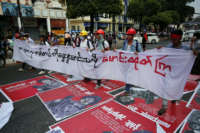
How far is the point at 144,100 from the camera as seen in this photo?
384 cm

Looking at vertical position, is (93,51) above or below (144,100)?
above

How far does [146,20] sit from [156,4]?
152 inches

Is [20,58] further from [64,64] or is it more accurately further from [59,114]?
[59,114]

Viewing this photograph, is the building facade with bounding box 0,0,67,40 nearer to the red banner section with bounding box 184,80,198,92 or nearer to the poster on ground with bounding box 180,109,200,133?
the red banner section with bounding box 184,80,198,92

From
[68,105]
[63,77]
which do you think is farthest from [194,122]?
[63,77]

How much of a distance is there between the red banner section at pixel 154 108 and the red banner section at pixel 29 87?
8.50 feet

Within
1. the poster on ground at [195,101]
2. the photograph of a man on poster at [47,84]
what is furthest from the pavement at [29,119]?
the poster on ground at [195,101]

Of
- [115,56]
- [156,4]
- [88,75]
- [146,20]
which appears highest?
[156,4]

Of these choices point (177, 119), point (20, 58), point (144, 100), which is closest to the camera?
point (177, 119)

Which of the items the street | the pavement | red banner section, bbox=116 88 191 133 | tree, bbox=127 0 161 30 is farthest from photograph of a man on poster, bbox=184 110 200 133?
tree, bbox=127 0 161 30

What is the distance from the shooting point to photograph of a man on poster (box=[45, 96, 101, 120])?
3.35 metres

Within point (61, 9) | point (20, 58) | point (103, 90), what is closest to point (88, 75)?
point (103, 90)

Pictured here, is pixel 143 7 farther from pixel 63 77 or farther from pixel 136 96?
pixel 136 96

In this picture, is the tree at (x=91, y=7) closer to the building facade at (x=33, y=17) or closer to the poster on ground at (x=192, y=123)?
the building facade at (x=33, y=17)
